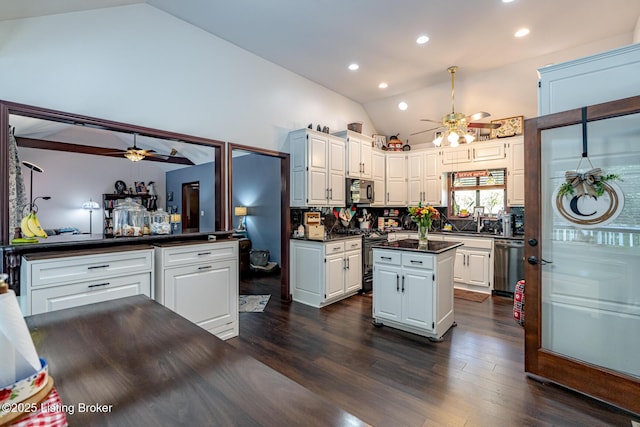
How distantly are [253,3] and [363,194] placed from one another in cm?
326

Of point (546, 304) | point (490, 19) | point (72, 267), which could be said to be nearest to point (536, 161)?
point (546, 304)

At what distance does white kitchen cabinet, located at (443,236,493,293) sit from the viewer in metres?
4.74

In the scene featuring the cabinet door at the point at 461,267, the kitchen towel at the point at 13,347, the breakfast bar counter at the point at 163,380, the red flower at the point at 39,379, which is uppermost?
the kitchen towel at the point at 13,347

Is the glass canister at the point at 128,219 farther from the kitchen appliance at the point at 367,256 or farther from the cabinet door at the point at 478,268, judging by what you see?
the cabinet door at the point at 478,268

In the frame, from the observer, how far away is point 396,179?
6.00m

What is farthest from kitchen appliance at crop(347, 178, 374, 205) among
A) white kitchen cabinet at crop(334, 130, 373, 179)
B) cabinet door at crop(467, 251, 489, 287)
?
cabinet door at crop(467, 251, 489, 287)

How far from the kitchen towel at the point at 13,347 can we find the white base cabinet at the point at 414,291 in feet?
9.70

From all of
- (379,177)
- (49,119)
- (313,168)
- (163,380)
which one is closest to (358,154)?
(379,177)

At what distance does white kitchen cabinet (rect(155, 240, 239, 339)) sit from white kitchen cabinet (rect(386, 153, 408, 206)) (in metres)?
3.72

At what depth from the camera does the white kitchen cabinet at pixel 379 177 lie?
18.7 ft

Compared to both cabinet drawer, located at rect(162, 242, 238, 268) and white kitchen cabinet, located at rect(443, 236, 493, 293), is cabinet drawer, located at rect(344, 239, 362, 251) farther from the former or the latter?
cabinet drawer, located at rect(162, 242, 238, 268)

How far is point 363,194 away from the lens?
17.4 ft

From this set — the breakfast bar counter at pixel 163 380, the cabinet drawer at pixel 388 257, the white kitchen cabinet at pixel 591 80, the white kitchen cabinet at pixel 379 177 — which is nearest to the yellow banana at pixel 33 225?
the breakfast bar counter at pixel 163 380

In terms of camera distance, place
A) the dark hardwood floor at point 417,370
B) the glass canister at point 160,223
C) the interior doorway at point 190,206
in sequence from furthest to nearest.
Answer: the interior doorway at point 190,206, the glass canister at point 160,223, the dark hardwood floor at point 417,370
